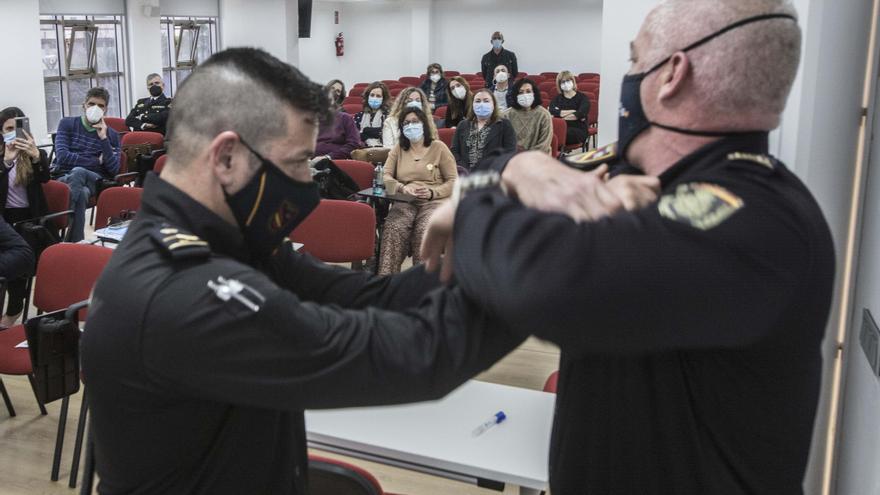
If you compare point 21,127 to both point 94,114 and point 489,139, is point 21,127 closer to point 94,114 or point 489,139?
point 94,114

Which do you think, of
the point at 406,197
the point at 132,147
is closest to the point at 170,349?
the point at 406,197

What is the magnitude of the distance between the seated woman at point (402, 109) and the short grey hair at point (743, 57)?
5028 mm

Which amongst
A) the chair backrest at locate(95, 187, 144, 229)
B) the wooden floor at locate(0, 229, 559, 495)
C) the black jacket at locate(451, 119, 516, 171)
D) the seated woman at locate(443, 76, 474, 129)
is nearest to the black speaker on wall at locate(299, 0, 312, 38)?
the seated woman at locate(443, 76, 474, 129)

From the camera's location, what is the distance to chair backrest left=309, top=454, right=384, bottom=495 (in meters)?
2.13

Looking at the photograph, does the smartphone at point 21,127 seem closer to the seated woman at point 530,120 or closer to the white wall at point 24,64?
the seated woman at point 530,120

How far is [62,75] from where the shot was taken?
1160 centimetres

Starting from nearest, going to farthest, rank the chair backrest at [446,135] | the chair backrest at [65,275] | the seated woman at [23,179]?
1. the chair backrest at [65,275]
2. the seated woman at [23,179]
3. the chair backrest at [446,135]

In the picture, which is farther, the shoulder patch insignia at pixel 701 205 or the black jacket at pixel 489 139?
the black jacket at pixel 489 139

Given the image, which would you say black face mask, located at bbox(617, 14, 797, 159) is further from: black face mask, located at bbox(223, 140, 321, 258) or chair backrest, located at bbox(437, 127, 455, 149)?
chair backrest, located at bbox(437, 127, 455, 149)

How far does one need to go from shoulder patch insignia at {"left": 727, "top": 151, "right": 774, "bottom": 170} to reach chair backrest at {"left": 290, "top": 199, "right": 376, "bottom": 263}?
388 cm

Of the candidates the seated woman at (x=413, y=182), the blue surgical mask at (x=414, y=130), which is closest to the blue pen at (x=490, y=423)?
the seated woman at (x=413, y=182)

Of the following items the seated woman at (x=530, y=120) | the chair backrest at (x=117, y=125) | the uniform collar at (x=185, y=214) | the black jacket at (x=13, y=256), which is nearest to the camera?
the uniform collar at (x=185, y=214)

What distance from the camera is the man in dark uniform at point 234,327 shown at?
41.7 inches

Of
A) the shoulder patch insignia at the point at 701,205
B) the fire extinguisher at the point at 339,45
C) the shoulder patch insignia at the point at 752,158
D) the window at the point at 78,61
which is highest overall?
the fire extinguisher at the point at 339,45
